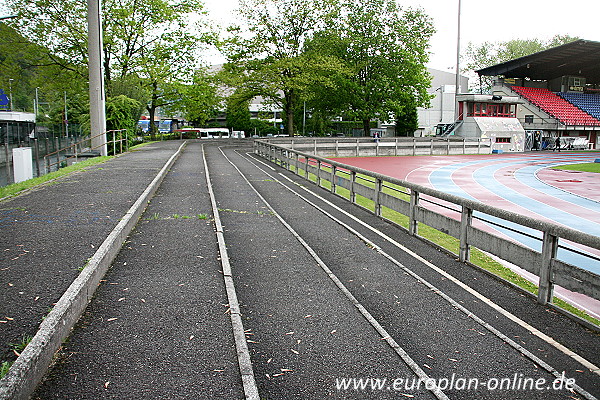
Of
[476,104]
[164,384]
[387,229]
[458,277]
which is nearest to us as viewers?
[164,384]

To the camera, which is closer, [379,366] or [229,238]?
[379,366]

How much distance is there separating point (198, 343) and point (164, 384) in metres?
0.73

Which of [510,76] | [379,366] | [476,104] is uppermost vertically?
[510,76]

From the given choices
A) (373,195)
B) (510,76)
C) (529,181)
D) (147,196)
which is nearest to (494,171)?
(529,181)

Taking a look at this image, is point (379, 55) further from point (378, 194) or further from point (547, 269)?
point (547, 269)

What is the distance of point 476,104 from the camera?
168ft

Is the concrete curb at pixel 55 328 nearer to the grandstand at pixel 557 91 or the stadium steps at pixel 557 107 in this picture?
the grandstand at pixel 557 91

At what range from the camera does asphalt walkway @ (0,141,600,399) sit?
13.3 feet

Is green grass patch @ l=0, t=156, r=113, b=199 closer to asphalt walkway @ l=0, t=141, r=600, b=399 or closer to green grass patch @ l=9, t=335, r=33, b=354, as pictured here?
asphalt walkway @ l=0, t=141, r=600, b=399

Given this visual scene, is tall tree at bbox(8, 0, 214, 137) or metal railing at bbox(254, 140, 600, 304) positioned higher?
tall tree at bbox(8, 0, 214, 137)

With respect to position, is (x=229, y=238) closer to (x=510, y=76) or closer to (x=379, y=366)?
(x=379, y=366)

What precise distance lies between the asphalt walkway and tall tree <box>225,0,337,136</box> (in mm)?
36033

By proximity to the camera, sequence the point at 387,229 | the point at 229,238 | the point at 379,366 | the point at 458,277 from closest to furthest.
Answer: the point at 379,366 < the point at 458,277 < the point at 229,238 < the point at 387,229

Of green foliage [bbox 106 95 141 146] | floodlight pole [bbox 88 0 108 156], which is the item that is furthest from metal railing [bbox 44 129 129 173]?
green foliage [bbox 106 95 141 146]
